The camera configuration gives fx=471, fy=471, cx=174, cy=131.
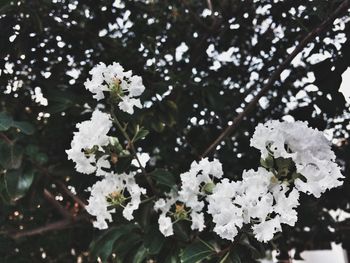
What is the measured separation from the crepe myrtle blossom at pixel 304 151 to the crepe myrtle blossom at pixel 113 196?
32 cm

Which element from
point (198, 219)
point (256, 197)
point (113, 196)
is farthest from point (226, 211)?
point (113, 196)

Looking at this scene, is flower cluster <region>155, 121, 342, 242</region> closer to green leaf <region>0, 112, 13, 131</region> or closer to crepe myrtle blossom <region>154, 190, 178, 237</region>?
crepe myrtle blossom <region>154, 190, 178, 237</region>

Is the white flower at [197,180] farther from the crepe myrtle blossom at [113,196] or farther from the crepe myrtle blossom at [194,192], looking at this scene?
the crepe myrtle blossom at [113,196]

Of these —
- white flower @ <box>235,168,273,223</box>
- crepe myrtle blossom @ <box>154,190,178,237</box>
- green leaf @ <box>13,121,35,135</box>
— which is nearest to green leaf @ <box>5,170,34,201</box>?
green leaf @ <box>13,121,35,135</box>

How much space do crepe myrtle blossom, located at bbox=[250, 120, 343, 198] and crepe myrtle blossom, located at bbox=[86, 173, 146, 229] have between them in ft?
1.06

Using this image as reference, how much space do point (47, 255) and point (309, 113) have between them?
1160 mm

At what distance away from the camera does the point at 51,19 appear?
1.49 metres

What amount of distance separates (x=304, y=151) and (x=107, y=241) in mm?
593

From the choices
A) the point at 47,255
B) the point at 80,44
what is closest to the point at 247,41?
the point at 80,44

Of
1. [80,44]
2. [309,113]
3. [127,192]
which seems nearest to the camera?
[127,192]

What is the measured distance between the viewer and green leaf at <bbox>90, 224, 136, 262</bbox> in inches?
46.1

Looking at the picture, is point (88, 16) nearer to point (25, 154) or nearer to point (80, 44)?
point (80, 44)

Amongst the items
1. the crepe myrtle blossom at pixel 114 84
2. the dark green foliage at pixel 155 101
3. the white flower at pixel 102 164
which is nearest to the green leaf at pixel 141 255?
the dark green foliage at pixel 155 101

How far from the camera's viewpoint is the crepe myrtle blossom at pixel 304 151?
818 mm
